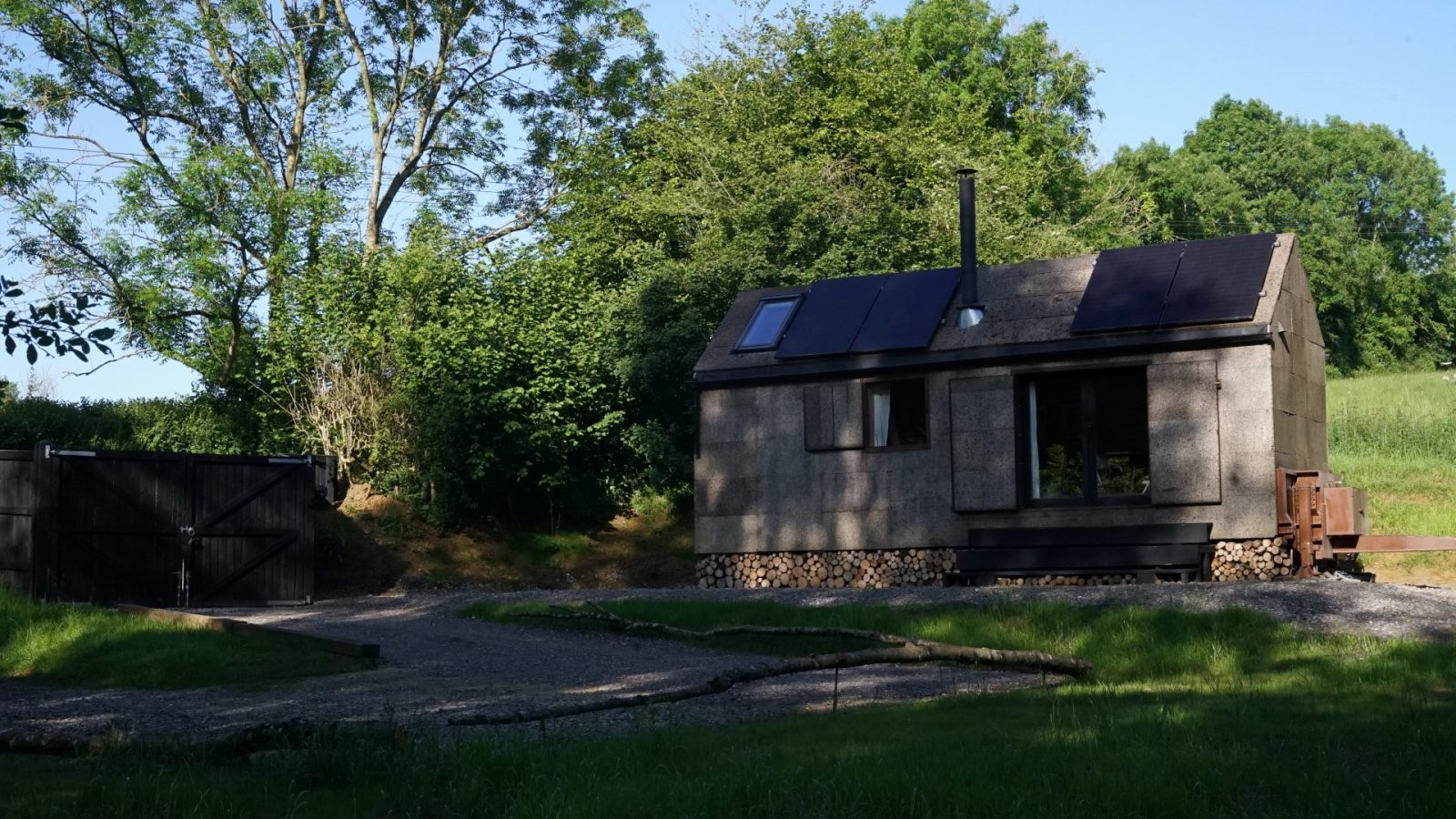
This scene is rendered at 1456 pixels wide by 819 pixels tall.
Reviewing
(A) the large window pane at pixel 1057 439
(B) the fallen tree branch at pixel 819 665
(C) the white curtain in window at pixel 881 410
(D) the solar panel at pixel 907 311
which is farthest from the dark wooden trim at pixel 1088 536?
(B) the fallen tree branch at pixel 819 665

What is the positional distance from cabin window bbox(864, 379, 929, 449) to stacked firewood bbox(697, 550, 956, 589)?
1.45 meters

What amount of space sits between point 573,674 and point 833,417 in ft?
25.0

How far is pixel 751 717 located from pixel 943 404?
9575mm

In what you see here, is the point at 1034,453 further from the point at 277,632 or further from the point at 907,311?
the point at 277,632

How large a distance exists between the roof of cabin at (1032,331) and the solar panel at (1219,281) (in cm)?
5

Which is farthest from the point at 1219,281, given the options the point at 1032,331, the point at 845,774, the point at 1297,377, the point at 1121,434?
the point at 845,774

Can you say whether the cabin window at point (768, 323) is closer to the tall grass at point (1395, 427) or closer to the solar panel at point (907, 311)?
the solar panel at point (907, 311)

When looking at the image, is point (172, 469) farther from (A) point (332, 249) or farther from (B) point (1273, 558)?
(B) point (1273, 558)

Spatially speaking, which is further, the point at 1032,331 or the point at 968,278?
the point at 968,278

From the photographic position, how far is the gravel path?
371 inches

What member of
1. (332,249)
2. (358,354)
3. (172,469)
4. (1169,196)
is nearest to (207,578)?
(172,469)

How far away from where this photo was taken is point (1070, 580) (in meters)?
17.0

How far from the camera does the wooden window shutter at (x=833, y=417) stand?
18453 millimetres

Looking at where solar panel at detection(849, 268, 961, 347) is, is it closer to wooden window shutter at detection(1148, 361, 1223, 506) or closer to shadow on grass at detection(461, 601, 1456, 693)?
wooden window shutter at detection(1148, 361, 1223, 506)
